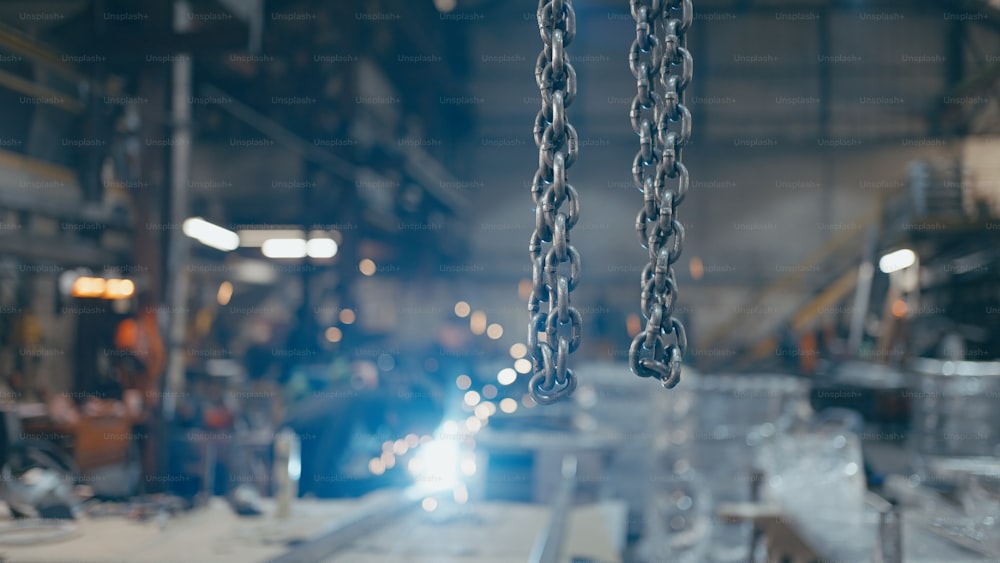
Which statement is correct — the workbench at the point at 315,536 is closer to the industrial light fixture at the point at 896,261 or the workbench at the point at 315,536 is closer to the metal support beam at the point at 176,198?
the metal support beam at the point at 176,198

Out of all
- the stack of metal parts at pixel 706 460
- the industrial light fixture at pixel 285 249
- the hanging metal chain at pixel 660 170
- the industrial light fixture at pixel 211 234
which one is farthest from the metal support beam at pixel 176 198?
the hanging metal chain at pixel 660 170

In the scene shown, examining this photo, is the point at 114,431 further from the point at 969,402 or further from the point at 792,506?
the point at 969,402

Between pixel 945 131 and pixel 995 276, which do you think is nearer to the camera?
pixel 995 276

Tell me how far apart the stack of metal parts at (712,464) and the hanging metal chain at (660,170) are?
4160 mm

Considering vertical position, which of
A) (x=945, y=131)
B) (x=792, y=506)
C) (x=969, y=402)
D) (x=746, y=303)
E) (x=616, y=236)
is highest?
(x=945, y=131)

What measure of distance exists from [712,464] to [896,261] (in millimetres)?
12128

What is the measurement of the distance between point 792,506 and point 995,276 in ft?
41.2

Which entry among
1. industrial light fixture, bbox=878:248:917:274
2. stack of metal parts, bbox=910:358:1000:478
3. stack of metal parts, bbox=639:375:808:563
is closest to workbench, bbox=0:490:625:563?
stack of metal parts, bbox=639:375:808:563

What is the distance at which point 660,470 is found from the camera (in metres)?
6.33

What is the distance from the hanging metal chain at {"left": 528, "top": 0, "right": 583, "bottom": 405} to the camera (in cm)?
169

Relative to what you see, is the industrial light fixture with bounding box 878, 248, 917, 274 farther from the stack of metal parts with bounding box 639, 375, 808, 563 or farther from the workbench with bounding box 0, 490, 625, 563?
the workbench with bounding box 0, 490, 625, 563

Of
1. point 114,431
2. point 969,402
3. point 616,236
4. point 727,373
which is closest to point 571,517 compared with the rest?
point 969,402

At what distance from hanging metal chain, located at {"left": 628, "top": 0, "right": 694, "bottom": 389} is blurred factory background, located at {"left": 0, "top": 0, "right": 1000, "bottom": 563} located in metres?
1.21

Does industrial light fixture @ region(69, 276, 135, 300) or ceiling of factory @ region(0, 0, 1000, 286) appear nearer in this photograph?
industrial light fixture @ region(69, 276, 135, 300)
